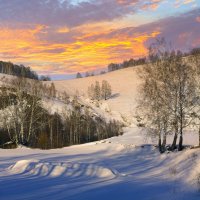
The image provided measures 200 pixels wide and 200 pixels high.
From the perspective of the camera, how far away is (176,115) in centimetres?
3225

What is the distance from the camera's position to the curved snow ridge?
18380 mm

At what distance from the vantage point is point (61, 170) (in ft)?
63.8

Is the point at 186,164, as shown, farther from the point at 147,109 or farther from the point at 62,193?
the point at 147,109

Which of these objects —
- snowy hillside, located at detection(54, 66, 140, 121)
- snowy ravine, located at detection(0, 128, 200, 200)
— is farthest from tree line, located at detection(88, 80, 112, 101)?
snowy ravine, located at detection(0, 128, 200, 200)

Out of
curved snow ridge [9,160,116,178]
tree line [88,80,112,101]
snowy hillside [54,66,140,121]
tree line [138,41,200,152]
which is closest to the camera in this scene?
curved snow ridge [9,160,116,178]

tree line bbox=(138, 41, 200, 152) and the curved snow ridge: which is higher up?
tree line bbox=(138, 41, 200, 152)

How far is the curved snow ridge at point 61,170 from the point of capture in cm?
1838

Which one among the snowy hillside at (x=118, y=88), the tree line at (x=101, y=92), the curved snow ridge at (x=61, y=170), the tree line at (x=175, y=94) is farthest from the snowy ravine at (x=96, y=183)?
the tree line at (x=101, y=92)

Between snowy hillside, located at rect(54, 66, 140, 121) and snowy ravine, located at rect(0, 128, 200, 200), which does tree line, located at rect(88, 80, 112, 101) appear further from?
snowy ravine, located at rect(0, 128, 200, 200)

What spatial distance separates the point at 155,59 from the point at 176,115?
21.7ft

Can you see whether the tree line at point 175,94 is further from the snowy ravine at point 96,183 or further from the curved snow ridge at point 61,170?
the curved snow ridge at point 61,170

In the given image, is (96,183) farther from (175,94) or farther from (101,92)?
(101,92)

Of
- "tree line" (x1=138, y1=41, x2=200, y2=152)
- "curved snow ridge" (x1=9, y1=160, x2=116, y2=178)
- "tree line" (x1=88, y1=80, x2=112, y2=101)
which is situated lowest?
"curved snow ridge" (x1=9, y1=160, x2=116, y2=178)

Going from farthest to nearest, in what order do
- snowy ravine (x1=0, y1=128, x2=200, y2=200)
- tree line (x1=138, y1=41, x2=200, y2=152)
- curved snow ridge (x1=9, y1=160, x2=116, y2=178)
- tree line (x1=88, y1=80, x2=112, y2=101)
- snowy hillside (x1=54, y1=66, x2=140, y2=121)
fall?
tree line (x1=88, y1=80, x2=112, y2=101), snowy hillside (x1=54, y1=66, x2=140, y2=121), tree line (x1=138, y1=41, x2=200, y2=152), curved snow ridge (x1=9, y1=160, x2=116, y2=178), snowy ravine (x1=0, y1=128, x2=200, y2=200)
